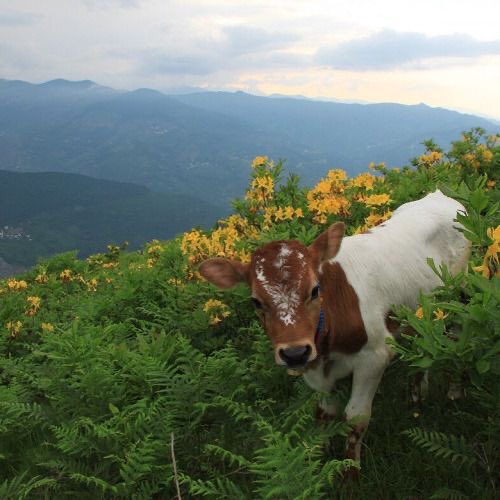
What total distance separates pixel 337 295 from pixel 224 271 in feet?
3.68

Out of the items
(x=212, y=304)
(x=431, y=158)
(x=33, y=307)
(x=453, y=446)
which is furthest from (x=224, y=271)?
(x=33, y=307)

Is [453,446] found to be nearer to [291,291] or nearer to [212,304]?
[291,291]

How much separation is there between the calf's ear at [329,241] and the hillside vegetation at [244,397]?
1.04 meters

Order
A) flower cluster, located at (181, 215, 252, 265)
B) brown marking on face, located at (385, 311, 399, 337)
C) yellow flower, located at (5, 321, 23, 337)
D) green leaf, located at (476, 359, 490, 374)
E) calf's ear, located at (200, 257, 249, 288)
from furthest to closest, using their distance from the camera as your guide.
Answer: yellow flower, located at (5, 321, 23, 337)
flower cluster, located at (181, 215, 252, 265)
brown marking on face, located at (385, 311, 399, 337)
calf's ear, located at (200, 257, 249, 288)
green leaf, located at (476, 359, 490, 374)

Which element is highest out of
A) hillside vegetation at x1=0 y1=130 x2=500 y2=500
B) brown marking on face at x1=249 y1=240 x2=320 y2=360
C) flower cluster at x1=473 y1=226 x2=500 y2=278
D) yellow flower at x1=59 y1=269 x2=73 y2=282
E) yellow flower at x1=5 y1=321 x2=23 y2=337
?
flower cluster at x1=473 y1=226 x2=500 y2=278

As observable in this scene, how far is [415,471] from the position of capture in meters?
4.21

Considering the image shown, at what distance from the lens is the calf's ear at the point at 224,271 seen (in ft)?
15.2

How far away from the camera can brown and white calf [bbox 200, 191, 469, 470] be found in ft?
13.2

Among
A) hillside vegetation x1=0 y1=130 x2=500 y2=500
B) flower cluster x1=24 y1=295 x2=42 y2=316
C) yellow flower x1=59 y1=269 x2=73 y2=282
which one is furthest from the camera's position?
yellow flower x1=59 y1=269 x2=73 y2=282

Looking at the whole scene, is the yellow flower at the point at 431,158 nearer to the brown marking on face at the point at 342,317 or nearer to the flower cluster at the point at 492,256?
the brown marking on face at the point at 342,317

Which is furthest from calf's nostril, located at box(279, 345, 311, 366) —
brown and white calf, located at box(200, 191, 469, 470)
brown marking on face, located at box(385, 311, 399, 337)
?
brown marking on face, located at box(385, 311, 399, 337)

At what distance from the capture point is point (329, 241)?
4531mm

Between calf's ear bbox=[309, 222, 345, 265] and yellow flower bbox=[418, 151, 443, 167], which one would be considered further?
yellow flower bbox=[418, 151, 443, 167]

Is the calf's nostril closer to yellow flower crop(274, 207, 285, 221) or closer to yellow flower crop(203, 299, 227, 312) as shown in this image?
Result: yellow flower crop(203, 299, 227, 312)
